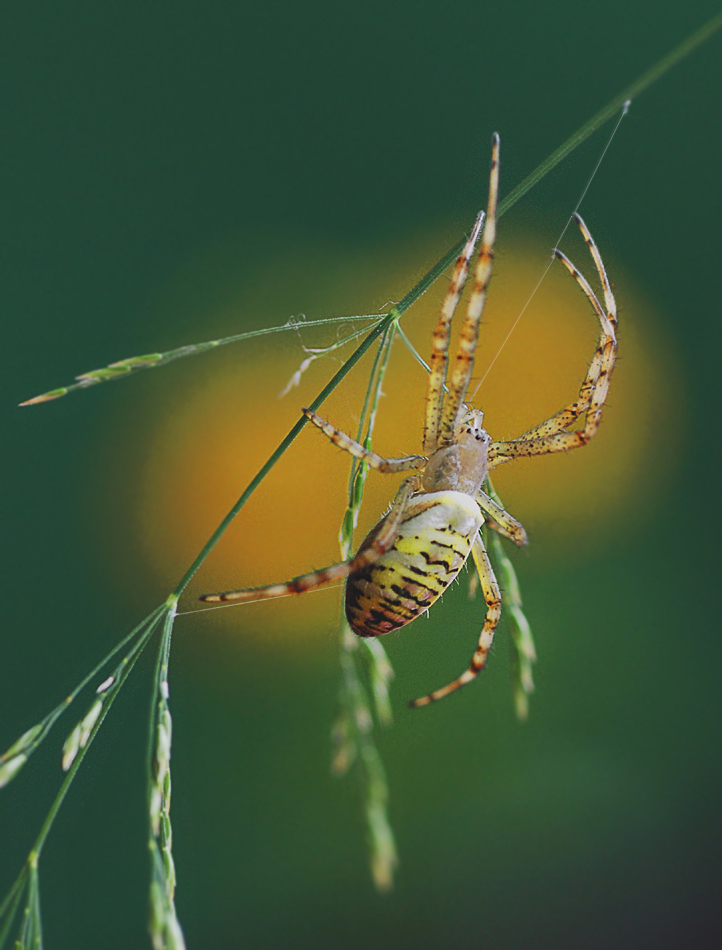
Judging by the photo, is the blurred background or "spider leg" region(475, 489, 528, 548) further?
the blurred background

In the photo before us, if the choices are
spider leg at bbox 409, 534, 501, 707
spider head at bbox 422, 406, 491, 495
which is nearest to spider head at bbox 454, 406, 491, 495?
spider head at bbox 422, 406, 491, 495

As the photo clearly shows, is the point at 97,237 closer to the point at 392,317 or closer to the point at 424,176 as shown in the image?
the point at 424,176

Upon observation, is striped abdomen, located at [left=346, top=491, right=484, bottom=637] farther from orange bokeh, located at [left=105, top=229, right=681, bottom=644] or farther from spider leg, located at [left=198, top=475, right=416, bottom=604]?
orange bokeh, located at [left=105, top=229, right=681, bottom=644]

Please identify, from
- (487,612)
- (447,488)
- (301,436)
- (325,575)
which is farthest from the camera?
(301,436)

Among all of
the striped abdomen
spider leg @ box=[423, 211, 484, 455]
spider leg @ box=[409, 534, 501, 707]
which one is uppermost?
spider leg @ box=[423, 211, 484, 455]

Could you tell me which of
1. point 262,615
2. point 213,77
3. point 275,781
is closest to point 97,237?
point 213,77

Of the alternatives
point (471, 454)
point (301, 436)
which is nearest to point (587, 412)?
point (471, 454)

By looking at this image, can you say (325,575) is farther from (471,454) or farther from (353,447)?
(471,454)
